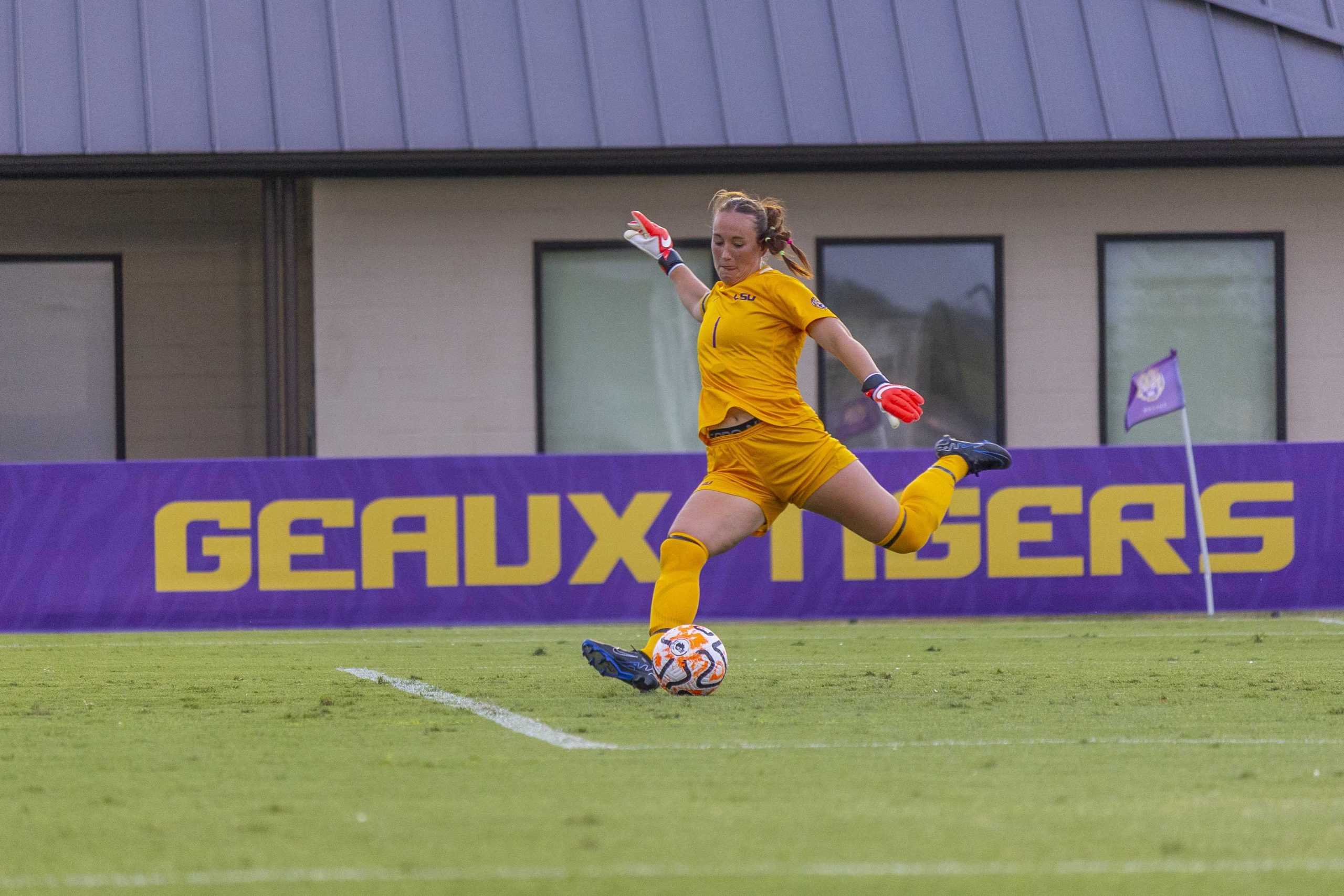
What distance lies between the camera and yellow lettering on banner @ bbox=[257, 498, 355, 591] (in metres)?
12.4

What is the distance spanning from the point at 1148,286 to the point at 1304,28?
8.08 feet

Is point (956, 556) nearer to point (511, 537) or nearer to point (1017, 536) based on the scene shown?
point (1017, 536)

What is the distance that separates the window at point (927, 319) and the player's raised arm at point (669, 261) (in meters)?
6.88

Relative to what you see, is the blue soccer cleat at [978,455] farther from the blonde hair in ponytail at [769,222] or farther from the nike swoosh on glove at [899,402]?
the blonde hair in ponytail at [769,222]

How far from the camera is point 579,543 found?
1249cm

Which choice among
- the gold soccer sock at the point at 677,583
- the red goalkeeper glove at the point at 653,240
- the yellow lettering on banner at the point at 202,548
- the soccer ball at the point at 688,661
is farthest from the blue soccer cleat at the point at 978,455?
the yellow lettering on banner at the point at 202,548

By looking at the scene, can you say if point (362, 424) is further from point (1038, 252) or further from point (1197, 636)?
point (1197, 636)

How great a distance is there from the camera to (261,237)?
15.4 metres

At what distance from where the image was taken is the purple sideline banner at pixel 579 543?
484 inches

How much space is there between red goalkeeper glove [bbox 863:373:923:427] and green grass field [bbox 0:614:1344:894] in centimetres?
119

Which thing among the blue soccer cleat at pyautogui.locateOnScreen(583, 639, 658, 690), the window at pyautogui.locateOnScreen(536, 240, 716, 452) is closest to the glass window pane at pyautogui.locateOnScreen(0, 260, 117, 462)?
the window at pyautogui.locateOnScreen(536, 240, 716, 452)

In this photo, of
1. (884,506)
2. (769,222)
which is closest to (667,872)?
(884,506)

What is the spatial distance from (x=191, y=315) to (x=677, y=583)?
33.8 feet

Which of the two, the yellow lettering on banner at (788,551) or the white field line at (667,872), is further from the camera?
the yellow lettering on banner at (788,551)
